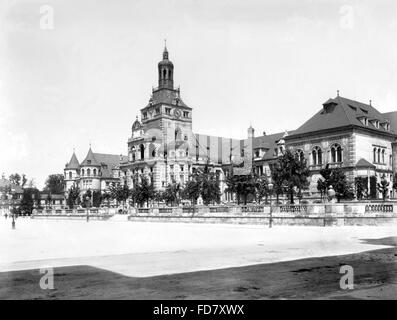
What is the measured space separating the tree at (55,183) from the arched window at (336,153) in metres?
135

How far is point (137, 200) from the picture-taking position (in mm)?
81188

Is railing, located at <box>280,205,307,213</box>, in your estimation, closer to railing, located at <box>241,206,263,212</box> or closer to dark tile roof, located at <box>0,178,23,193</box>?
railing, located at <box>241,206,263,212</box>

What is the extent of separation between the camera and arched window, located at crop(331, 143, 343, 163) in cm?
6531

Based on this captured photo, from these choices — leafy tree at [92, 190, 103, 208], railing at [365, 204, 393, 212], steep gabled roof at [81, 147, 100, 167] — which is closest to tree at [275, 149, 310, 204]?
railing at [365, 204, 393, 212]

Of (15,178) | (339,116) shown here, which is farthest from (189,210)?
(15,178)

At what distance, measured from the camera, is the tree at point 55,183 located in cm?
18112

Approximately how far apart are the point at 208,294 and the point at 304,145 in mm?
63440

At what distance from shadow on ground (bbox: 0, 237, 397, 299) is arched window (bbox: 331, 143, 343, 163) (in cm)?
5438

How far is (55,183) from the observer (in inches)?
7269

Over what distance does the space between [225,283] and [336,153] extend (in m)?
59.0

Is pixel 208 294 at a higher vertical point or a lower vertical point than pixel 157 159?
lower

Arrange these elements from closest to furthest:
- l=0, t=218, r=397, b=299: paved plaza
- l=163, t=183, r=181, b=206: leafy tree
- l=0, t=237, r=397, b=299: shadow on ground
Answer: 1. l=0, t=237, r=397, b=299: shadow on ground
2. l=0, t=218, r=397, b=299: paved plaza
3. l=163, t=183, r=181, b=206: leafy tree

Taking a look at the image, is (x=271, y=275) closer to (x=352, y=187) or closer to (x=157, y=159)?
(x=352, y=187)
